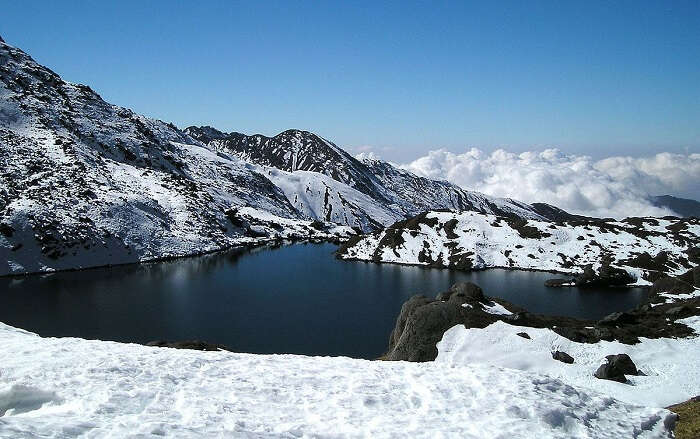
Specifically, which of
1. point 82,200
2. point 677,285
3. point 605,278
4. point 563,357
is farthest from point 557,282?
point 82,200

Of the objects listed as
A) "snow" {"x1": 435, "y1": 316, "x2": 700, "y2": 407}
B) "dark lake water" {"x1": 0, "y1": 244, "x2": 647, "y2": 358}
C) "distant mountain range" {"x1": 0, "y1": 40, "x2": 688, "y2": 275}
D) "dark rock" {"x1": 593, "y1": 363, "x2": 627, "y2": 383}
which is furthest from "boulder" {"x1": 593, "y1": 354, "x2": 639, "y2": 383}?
"distant mountain range" {"x1": 0, "y1": 40, "x2": 688, "y2": 275}

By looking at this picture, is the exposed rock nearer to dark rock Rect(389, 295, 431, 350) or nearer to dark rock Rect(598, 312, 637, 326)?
dark rock Rect(389, 295, 431, 350)

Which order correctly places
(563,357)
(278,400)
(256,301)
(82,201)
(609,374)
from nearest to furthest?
(278,400)
(609,374)
(563,357)
(256,301)
(82,201)

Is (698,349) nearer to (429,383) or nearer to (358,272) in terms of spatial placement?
(429,383)

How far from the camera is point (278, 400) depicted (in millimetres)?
19469

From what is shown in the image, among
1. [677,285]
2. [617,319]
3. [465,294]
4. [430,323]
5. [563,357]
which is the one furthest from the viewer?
[677,285]

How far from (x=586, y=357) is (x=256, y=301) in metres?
57.0

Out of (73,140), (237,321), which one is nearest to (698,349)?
(237,321)

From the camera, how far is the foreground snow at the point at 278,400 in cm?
1606

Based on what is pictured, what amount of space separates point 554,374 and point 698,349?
1576 centimetres

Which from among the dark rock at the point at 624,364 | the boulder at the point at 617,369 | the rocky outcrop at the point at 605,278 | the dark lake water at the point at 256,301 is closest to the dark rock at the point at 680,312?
the boulder at the point at 617,369

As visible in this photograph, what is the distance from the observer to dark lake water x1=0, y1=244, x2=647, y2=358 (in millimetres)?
62562

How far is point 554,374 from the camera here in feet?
125

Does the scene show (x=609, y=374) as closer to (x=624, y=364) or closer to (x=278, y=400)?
(x=624, y=364)
